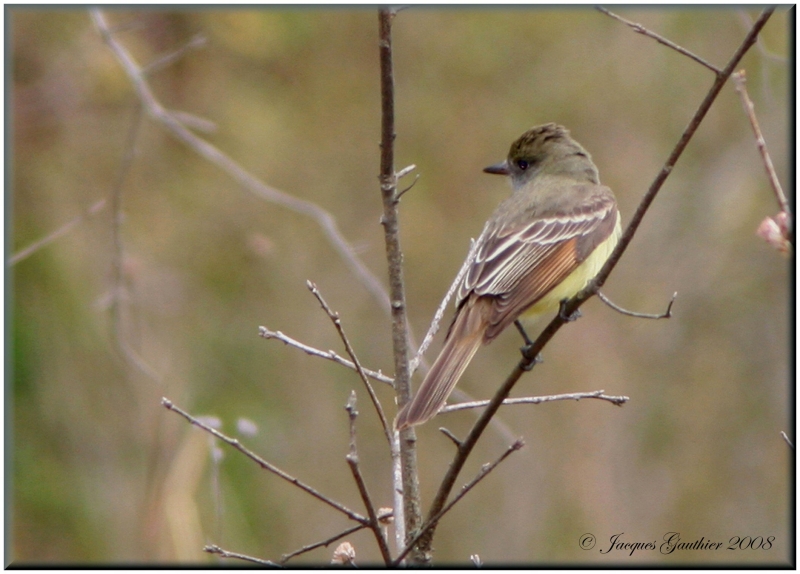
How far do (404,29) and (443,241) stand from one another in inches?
81.9

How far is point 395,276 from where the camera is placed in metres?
3.10

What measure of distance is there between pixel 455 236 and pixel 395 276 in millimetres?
5933

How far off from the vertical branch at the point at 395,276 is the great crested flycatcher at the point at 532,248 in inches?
7.6

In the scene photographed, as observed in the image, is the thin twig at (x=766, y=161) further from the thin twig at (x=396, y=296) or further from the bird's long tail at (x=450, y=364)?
the bird's long tail at (x=450, y=364)

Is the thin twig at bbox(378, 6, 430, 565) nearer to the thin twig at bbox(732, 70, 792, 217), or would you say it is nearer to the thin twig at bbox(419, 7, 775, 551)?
the thin twig at bbox(419, 7, 775, 551)

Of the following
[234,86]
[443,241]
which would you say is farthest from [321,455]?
[234,86]

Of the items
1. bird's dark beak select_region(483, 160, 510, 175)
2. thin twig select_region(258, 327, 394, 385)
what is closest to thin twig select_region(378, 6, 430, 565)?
thin twig select_region(258, 327, 394, 385)

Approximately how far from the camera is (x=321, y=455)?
8.71 m

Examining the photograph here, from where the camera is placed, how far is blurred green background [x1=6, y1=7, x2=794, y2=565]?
7.63m

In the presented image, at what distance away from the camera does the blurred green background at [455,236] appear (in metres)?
7.63

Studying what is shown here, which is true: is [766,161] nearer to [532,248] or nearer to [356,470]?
[356,470]

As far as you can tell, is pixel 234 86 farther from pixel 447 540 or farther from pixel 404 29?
pixel 447 540

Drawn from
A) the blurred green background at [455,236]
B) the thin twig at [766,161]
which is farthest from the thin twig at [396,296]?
the blurred green background at [455,236]

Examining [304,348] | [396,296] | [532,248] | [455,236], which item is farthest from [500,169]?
[455,236]
